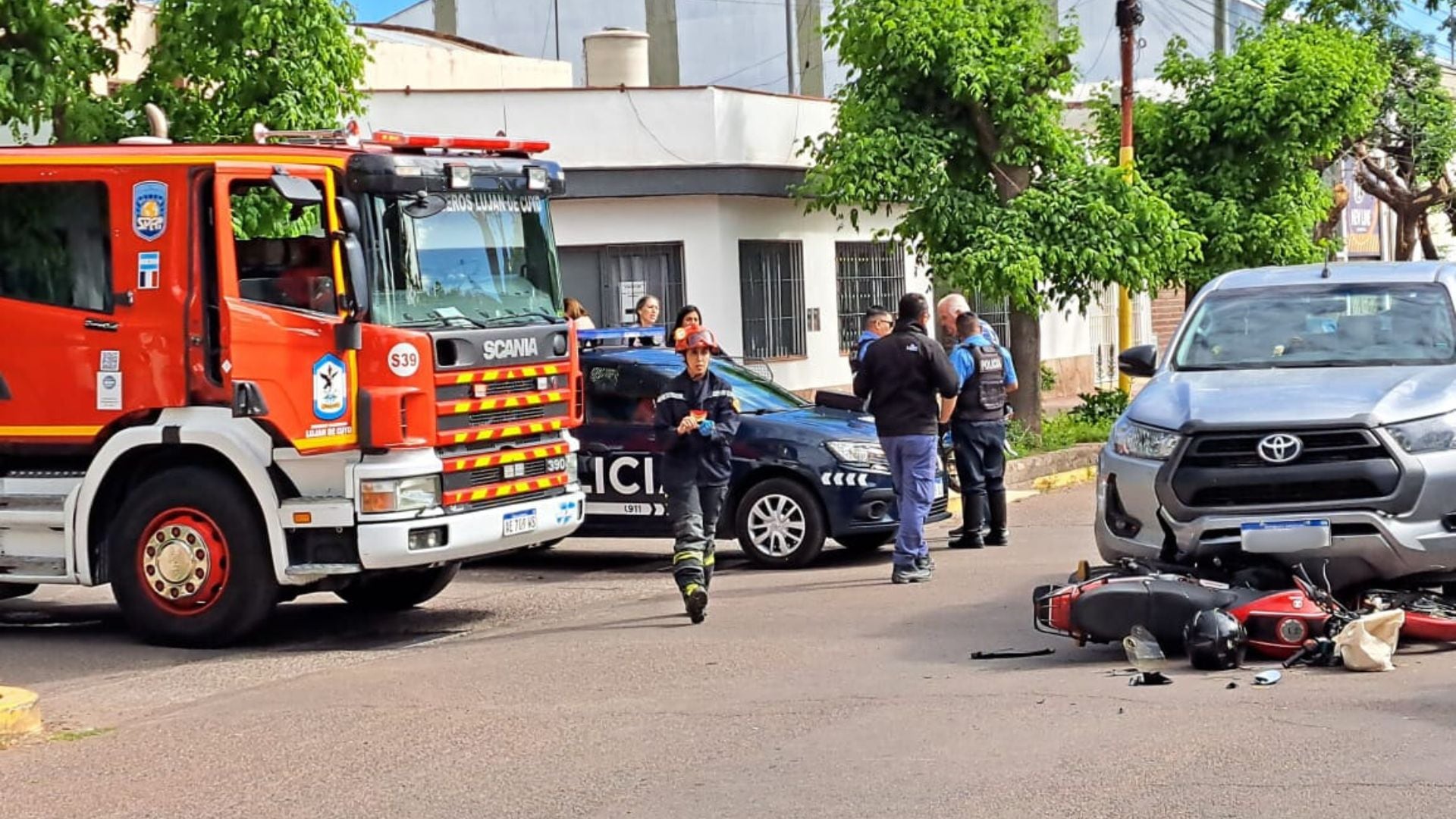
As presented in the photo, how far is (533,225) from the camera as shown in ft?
40.4

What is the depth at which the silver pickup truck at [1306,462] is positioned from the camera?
945cm

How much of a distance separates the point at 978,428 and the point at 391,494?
5228mm

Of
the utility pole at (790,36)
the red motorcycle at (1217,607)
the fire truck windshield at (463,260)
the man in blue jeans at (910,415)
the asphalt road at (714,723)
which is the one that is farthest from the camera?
the utility pole at (790,36)

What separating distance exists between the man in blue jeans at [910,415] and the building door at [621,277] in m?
10.4

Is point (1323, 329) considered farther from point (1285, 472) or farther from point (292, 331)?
point (292, 331)

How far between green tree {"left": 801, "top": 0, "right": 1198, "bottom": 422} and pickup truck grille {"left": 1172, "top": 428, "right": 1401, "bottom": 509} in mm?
11047

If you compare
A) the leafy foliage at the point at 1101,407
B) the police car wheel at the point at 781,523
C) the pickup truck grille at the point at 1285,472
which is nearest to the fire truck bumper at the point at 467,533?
the police car wheel at the point at 781,523

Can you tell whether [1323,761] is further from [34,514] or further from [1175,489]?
[34,514]

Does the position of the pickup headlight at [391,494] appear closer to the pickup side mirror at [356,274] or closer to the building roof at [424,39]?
the pickup side mirror at [356,274]

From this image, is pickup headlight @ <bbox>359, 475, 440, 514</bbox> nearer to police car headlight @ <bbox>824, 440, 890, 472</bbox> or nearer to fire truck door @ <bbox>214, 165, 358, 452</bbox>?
fire truck door @ <bbox>214, 165, 358, 452</bbox>

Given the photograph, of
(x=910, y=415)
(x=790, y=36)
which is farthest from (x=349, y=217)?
(x=790, y=36)

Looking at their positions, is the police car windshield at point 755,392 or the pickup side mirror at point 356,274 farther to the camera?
the police car windshield at point 755,392

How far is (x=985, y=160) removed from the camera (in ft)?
72.8

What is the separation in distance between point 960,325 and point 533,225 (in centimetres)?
398
